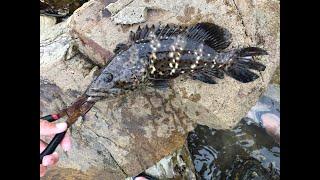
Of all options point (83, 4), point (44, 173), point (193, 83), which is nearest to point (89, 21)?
point (83, 4)

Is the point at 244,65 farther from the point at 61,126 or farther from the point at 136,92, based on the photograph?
the point at 61,126

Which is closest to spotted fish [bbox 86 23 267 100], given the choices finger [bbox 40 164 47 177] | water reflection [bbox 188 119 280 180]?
water reflection [bbox 188 119 280 180]

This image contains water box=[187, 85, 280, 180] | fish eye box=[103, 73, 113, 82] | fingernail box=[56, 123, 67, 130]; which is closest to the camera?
fish eye box=[103, 73, 113, 82]

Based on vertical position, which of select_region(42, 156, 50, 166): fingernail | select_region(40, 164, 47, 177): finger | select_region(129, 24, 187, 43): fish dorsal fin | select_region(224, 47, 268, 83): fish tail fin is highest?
select_region(129, 24, 187, 43): fish dorsal fin

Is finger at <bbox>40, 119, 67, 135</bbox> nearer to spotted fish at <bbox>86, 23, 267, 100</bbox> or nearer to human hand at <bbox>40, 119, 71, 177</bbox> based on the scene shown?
human hand at <bbox>40, 119, 71, 177</bbox>

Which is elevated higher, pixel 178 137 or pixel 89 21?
pixel 89 21

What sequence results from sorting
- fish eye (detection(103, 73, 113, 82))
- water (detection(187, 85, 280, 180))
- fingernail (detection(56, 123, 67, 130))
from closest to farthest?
fish eye (detection(103, 73, 113, 82)) < fingernail (detection(56, 123, 67, 130)) < water (detection(187, 85, 280, 180))

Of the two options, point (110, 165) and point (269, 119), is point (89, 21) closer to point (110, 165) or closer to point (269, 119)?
point (110, 165)
